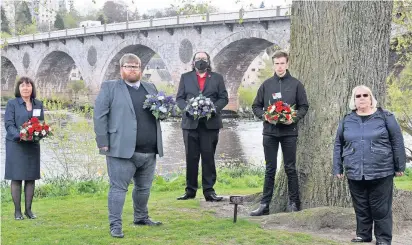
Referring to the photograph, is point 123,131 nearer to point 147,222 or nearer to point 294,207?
point 147,222

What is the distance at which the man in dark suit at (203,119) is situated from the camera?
5.85 m

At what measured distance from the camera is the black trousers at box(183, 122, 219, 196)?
5.95 meters

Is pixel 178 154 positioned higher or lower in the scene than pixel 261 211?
lower

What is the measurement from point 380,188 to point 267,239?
3.27ft

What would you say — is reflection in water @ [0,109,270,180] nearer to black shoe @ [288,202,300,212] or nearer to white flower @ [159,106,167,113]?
black shoe @ [288,202,300,212]

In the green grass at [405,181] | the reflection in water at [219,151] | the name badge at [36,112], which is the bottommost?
the reflection in water at [219,151]

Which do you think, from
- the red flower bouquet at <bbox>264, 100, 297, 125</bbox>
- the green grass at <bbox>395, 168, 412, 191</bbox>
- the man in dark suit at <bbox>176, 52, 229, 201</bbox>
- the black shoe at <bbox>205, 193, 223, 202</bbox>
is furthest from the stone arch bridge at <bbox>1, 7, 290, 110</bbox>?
the red flower bouquet at <bbox>264, 100, 297, 125</bbox>

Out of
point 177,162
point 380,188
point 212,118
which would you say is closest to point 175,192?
point 212,118

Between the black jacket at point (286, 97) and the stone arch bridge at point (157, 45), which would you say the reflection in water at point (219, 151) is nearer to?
the stone arch bridge at point (157, 45)

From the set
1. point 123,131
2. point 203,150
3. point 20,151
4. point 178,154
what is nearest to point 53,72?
point 178,154

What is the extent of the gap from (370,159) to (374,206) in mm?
417

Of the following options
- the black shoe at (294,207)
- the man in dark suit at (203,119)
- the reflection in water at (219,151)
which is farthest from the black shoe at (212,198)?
the reflection in water at (219,151)

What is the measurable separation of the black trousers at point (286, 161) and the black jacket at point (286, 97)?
72 mm

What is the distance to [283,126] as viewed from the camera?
5.19m
